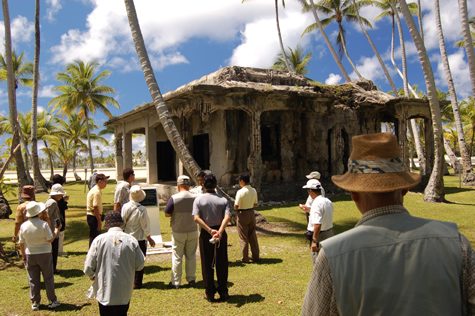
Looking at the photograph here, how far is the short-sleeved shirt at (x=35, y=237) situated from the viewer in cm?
471

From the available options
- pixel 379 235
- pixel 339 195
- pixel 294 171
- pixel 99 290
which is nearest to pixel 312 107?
pixel 294 171

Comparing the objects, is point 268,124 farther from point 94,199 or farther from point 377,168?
point 377,168

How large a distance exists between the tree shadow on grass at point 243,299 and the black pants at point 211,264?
13 cm

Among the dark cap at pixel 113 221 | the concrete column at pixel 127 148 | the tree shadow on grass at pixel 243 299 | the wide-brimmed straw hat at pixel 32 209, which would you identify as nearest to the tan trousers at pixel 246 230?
the tree shadow on grass at pixel 243 299

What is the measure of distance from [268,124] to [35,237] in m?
12.4

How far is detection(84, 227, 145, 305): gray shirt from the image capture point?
11.6 feet

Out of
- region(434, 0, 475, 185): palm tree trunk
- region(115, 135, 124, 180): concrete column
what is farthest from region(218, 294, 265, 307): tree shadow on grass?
region(115, 135, 124, 180): concrete column

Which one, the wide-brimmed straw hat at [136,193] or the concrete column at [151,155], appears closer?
the wide-brimmed straw hat at [136,193]

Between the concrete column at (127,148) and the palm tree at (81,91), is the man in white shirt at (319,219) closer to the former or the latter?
the concrete column at (127,148)

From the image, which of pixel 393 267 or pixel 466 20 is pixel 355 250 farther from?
pixel 466 20

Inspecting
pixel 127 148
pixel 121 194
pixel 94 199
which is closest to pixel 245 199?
pixel 121 194

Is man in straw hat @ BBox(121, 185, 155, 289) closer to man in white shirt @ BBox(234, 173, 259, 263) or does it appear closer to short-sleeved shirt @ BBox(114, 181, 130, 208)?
short-sleeved shirt @ BBox(114, 181, 130, 208)

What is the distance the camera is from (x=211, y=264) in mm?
4961

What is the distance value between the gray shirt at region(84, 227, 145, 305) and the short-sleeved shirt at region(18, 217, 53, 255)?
148cm
